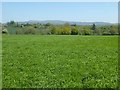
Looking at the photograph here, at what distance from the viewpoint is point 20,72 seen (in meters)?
11.1

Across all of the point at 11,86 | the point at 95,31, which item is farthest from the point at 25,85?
the point at 95,31

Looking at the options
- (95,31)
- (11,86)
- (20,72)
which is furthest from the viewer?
(95,31)

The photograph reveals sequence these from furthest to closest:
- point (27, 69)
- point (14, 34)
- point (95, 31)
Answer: point (95, 31), point (14, 34), point (27, 69)

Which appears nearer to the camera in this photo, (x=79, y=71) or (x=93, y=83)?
(x=93, y=83)

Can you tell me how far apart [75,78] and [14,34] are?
33.8 meters

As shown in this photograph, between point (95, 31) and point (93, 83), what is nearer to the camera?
point (93, 83)

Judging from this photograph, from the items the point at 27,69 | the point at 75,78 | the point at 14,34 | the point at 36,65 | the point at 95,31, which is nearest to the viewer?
the point at 75,78

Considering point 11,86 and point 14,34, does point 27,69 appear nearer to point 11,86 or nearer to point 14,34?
point 11,86

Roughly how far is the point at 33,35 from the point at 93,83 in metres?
36.2

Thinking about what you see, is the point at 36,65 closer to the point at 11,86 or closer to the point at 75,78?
the point at 75,78

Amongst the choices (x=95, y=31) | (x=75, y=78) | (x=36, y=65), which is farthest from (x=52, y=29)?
(x=75, y=78)

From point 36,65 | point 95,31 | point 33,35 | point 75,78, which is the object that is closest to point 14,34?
point 33,35

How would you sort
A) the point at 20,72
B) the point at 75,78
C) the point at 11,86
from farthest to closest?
the point at 20,72 → the point at 75,78 → the point at 11,86

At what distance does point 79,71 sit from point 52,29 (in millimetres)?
36350
